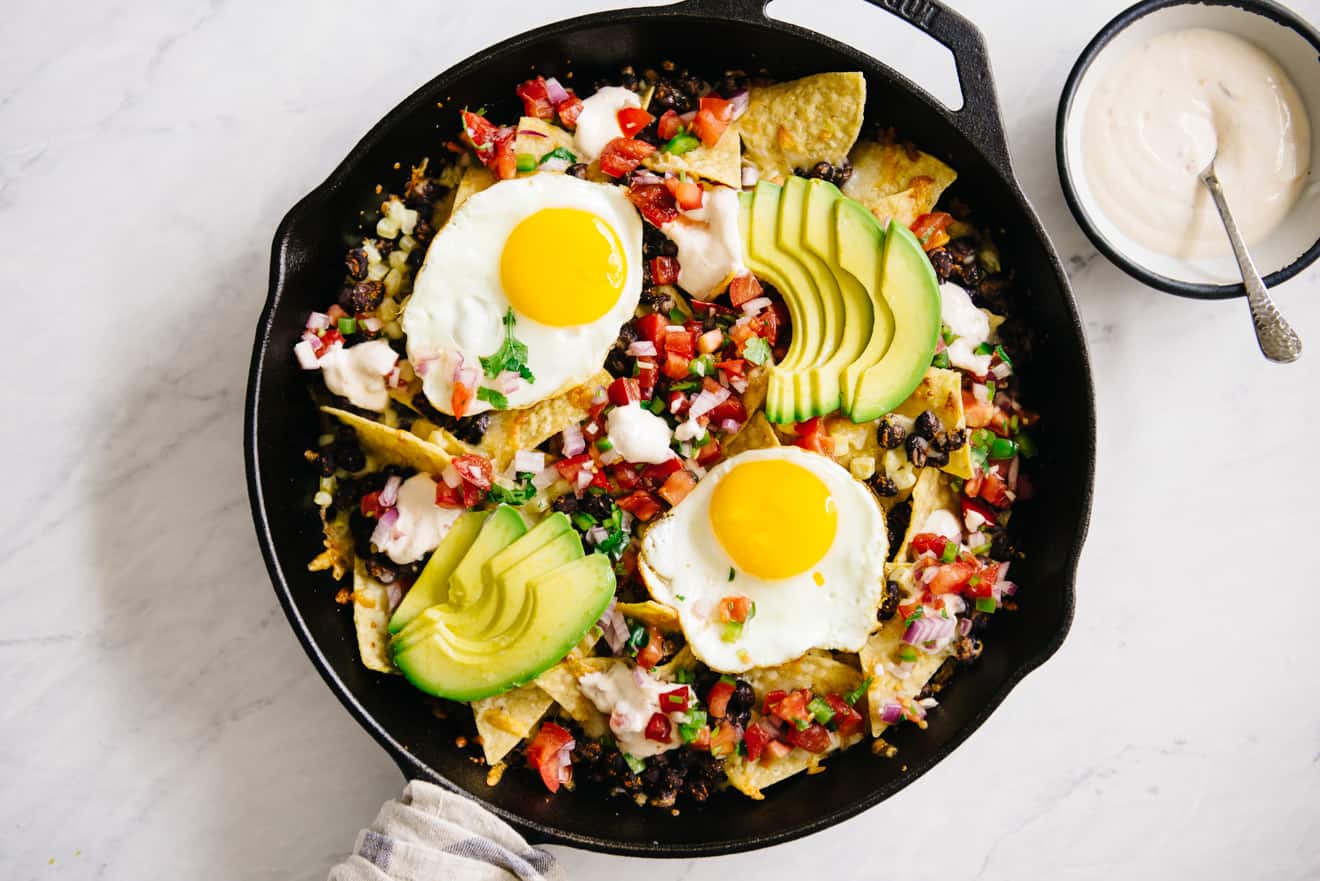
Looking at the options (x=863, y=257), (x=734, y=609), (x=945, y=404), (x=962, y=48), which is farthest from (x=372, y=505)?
(x=962, y=48)

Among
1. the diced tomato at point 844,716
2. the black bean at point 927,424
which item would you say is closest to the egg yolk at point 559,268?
the black bean at point 927,424

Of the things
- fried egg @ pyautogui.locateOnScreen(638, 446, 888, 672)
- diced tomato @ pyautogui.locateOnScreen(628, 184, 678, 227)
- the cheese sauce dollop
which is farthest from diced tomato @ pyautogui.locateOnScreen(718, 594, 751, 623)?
the cheese sauce dollop

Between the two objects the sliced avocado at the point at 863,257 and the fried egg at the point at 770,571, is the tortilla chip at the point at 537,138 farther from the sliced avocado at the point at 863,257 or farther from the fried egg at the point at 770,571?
the fried egg at the point at 770,571

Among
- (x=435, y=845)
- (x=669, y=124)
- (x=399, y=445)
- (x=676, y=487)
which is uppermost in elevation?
(x=669, y=124)

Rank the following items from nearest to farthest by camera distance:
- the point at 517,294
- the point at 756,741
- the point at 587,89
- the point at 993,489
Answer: the point at 517,294, the point at 756,741, the point at 993,489, the point at 587,89

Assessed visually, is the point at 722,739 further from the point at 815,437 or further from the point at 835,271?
the point at 835,271

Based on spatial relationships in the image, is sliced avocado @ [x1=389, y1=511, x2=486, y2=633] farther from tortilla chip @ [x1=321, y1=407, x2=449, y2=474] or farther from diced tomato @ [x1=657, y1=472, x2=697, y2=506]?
diced tomato @ [x1=657, y1=472, x2=697, y2=506]

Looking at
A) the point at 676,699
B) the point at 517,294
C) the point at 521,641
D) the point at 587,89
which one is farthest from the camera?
the point at 587,89
